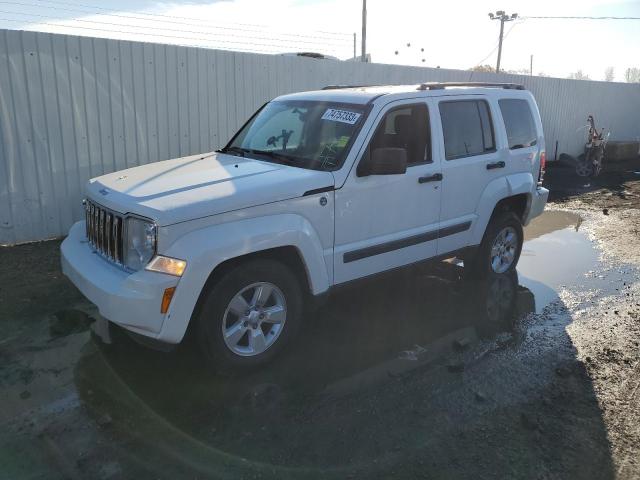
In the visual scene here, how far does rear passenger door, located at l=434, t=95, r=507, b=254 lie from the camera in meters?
5.03

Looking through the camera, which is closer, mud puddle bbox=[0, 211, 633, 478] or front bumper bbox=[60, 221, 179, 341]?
mud puddle bbox=[0, 211, 633, 478]

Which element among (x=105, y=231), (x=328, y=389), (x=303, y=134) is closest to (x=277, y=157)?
(x=303, y=134)

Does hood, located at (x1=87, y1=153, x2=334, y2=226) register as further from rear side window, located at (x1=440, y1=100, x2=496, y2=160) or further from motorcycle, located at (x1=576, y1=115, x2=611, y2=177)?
motorcycle, located at (x1=576, y1=115, x2=611, y2=177)

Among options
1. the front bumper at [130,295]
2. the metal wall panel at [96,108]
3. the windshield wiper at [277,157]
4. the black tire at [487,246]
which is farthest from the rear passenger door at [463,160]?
the metal wall panel at [96,108]

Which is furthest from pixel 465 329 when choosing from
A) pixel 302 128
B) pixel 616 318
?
pixel 302 128

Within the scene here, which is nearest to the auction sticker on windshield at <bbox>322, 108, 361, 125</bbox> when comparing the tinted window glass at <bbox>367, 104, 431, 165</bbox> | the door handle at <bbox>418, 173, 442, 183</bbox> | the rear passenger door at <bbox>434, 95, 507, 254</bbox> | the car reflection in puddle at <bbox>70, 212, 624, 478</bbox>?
the tinted window glass at <bbox>367, 104, 431, 165</bbox>

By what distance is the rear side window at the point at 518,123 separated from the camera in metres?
5.76

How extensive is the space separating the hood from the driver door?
0.37 meters

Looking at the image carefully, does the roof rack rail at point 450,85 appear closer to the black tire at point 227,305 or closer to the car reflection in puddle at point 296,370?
the car reflection in puddle at point 296,370

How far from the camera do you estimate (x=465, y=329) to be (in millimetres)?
4820

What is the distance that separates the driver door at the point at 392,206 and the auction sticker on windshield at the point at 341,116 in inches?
7.6

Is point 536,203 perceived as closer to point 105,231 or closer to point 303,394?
point 303,394

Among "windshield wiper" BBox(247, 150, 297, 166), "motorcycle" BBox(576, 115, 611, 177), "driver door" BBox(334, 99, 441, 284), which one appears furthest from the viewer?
"motorcycle" BBox(576, 115, 611, 177)

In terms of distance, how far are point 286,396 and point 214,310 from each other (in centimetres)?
76
